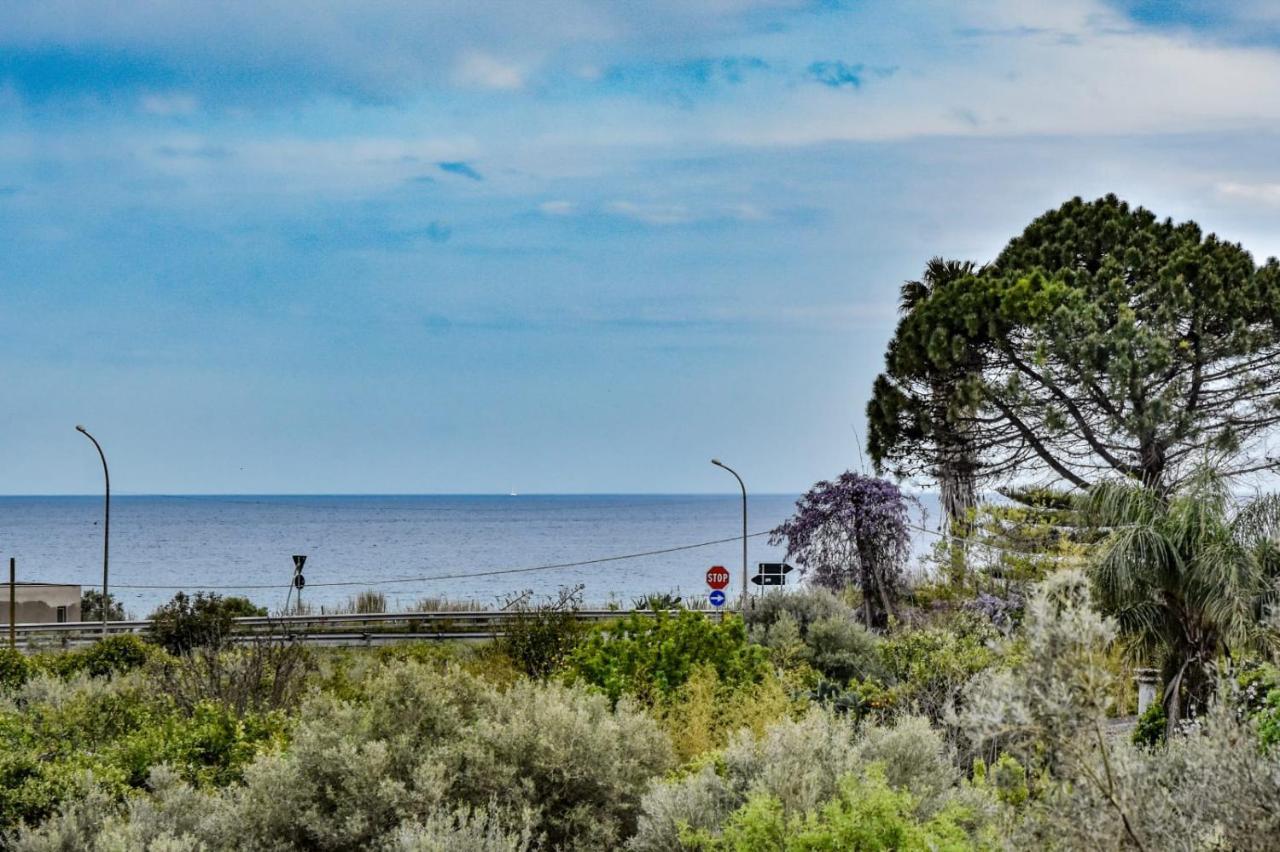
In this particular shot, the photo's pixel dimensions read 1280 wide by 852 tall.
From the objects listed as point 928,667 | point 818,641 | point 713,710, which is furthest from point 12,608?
point 713,710

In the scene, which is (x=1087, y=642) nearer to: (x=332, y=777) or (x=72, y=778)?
(x=332, y=777)

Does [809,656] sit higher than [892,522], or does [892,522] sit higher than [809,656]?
[892,522]

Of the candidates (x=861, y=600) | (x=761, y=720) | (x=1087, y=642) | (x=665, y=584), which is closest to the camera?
(x=1087, y=642)

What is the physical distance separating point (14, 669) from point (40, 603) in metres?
22.3

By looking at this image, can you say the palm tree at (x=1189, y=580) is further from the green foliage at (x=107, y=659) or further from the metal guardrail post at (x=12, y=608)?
the metal guardrail post at (x=12, y=608)

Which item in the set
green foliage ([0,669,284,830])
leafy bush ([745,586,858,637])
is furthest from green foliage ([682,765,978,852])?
leafy bush ([745,586,858,637])

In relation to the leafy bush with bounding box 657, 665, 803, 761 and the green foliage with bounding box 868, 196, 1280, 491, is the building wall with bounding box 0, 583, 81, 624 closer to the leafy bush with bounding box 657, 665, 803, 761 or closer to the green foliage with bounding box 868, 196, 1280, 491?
the green foliage with bounding box 868, 196, 1280, 491

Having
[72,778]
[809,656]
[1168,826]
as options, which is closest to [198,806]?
[72,778]

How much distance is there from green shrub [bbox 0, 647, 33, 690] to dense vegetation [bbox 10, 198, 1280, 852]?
3.0 inches

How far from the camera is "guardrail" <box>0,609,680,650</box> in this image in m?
31.6

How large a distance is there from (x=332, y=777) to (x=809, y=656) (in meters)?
15.2

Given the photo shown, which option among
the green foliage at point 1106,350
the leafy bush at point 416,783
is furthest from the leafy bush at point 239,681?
the green foliage at point 1106,350

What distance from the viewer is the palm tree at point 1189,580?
14742 millimetres

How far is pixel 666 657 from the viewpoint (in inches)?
583
